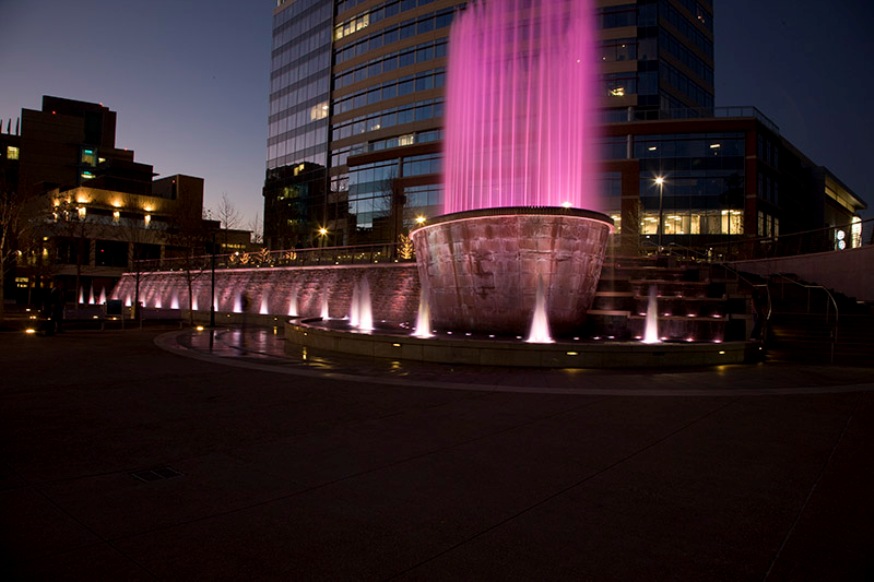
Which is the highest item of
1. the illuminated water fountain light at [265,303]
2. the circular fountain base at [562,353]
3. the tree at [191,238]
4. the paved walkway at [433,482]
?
the tree at [191,238]

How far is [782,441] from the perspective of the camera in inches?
234

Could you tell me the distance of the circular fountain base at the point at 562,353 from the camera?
39.1 ft

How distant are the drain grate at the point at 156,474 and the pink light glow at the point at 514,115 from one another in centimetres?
1385

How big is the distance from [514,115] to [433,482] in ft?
51.9

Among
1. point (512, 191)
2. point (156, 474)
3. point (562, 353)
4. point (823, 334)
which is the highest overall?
point (512, 191)

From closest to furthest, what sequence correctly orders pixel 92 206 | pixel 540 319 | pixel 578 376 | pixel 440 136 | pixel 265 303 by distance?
pixel 578 376 → pixel 540 319 → pixel 265 303 → pixel 440 136 → pixel 92 206

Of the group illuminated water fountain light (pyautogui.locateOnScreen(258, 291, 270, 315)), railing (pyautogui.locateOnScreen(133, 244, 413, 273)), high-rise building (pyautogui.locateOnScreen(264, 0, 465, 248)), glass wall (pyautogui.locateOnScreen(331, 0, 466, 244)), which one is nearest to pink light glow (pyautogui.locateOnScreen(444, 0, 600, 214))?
railing (pyautogui.locateOnScreen(133, 244, 413, 273))

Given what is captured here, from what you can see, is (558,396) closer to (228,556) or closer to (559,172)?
(228,556)

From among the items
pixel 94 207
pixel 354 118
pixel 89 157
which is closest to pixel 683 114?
pixel 354 118

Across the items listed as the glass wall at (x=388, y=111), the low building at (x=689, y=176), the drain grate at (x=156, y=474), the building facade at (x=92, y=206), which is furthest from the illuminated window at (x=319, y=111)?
the drain grate at (x=156, y=474)

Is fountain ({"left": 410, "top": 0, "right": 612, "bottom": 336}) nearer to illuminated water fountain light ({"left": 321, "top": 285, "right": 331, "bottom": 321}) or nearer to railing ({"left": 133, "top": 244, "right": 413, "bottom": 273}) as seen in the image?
railing ({"left": 133, "top": 244, "right": 413, "bottom": 273})

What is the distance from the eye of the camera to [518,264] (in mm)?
14375

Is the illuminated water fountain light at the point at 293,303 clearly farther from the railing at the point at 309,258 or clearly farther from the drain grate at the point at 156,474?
the drain grate at the point at 156,474

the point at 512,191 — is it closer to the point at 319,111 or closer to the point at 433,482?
the point at 433,482
